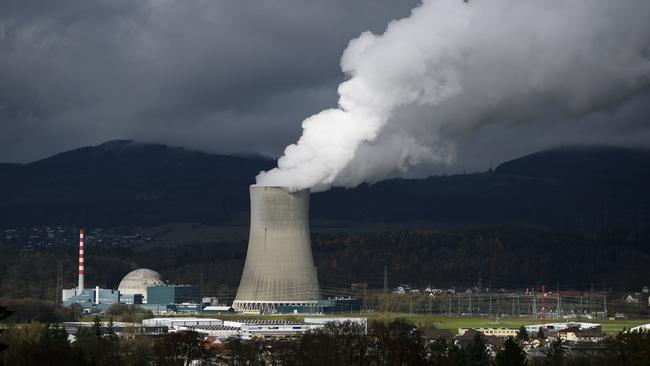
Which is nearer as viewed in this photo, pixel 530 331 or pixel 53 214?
pixel 530 331

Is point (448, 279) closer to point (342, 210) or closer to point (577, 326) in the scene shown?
point (577, 326)

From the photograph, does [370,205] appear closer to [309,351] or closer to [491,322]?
[491,322]

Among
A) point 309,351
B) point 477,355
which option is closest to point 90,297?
point 309,351

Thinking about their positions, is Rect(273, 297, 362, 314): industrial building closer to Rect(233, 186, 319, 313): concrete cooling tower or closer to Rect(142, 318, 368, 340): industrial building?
Rect(142, 318, 368, 340): industrial building

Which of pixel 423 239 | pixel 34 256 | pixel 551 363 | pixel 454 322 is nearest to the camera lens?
pixel 551 363

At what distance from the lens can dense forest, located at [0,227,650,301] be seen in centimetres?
10238

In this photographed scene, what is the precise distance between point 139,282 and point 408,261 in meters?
29.4

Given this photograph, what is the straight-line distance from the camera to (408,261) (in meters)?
114

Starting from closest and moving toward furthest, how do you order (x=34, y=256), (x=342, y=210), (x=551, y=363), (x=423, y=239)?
(x=551, y=363), (x=34, y=256), (x=423, y=239), (x=342, y=210)

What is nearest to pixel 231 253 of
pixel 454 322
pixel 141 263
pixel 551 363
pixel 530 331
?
pixel 141 263

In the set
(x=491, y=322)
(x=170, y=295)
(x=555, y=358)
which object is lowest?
(x=555, y=358)

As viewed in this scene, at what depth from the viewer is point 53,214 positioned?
7032 inches

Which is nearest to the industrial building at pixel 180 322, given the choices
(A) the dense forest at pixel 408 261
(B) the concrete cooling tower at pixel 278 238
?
(B) the concrete cooling tower at pixel 278 238

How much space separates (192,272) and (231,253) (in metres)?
12.1
